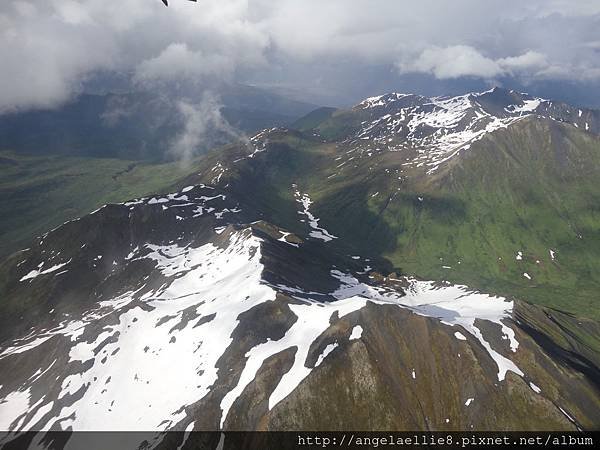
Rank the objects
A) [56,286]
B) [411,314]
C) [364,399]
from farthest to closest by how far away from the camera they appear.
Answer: [56,286] < [411,314] < [364,399]

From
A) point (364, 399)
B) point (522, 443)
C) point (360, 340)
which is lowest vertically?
point (522, 443)

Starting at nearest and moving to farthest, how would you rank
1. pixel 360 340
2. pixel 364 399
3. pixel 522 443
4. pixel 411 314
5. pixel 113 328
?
pixel 522 443, pixel 364 399, pixel 360 340, pixel 411 314, pixel 113 328

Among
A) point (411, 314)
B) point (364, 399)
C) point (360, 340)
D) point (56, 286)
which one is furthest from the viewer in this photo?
point (56, 286)

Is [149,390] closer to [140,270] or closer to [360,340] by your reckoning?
[360,340]

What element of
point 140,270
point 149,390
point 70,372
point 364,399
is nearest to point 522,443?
point 364,399

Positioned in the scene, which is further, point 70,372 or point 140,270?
point 140,270

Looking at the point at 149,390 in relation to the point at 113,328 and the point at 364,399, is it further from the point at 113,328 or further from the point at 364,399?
the point at 364,399

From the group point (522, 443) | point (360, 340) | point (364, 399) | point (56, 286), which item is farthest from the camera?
point (56, 286)

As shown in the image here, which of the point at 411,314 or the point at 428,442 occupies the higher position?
the point at 411,314

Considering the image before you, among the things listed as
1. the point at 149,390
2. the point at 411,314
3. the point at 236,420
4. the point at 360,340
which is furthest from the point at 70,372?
the point at 411,314
